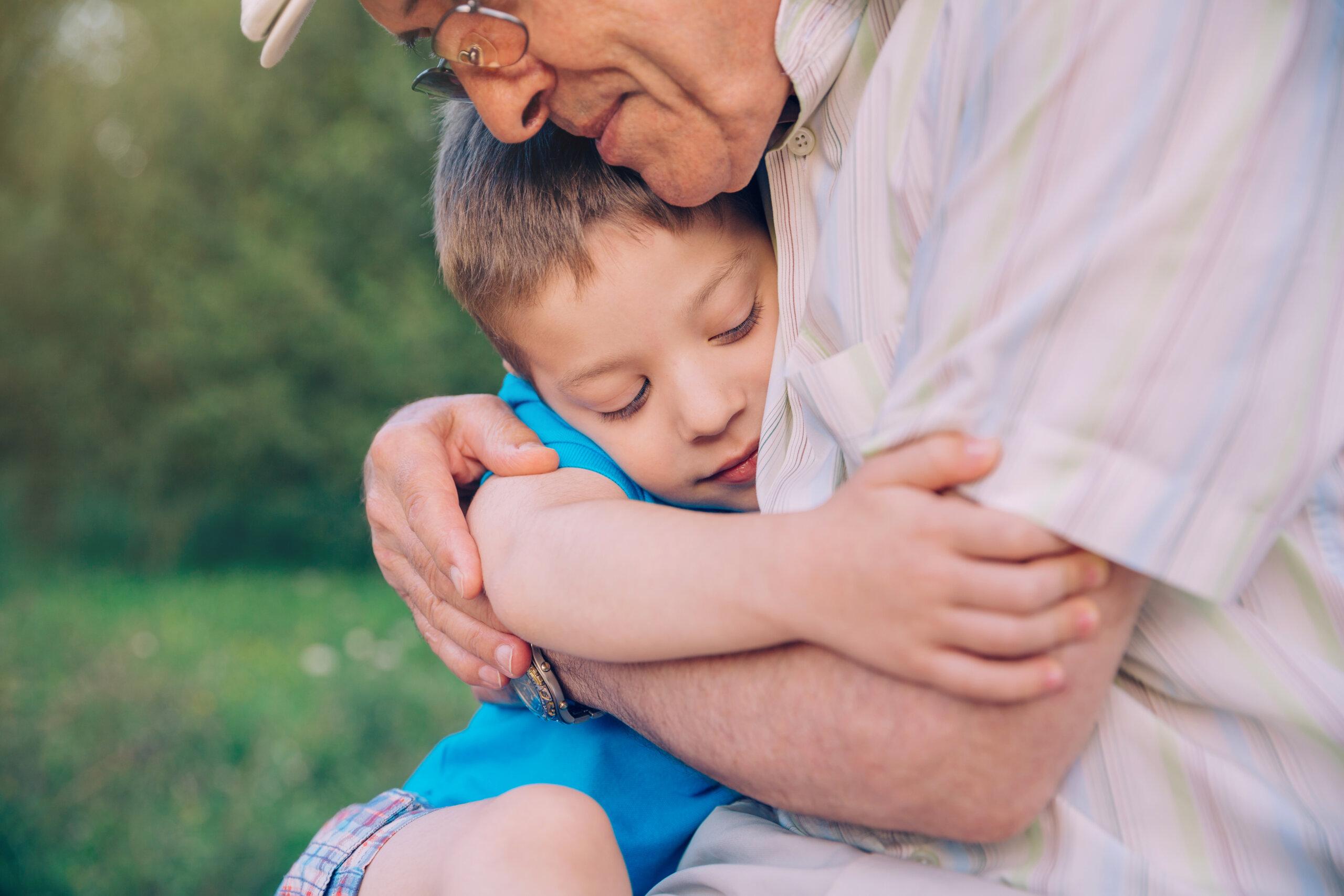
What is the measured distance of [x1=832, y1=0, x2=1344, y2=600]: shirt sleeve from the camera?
98cm

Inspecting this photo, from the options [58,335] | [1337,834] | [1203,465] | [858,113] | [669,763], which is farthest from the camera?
[58,335]

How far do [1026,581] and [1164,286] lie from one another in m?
0.31

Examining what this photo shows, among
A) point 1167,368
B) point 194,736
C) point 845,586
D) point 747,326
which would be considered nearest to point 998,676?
point 845,586

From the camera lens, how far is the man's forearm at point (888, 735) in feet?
3.51

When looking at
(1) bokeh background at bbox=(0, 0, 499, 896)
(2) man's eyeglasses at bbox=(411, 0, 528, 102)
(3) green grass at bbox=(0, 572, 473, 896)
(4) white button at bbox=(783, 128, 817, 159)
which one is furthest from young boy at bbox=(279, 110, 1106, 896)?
(1) bokeh background at bbox=(0, 0, 499, 896)

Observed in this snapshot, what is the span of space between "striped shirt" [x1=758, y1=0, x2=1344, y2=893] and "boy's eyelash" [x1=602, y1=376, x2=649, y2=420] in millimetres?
752

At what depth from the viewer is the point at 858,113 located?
54.0 inches

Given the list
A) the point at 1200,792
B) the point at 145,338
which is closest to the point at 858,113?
the point at 1200,792

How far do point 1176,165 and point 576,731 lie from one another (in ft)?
4.22

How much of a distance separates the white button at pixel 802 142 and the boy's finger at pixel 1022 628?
89 cm

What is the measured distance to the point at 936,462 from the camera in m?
1.03

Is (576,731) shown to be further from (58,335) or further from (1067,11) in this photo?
(58,335)

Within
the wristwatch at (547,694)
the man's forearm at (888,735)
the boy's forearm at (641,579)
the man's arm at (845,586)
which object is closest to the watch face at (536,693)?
the wristwatch at (547,694)

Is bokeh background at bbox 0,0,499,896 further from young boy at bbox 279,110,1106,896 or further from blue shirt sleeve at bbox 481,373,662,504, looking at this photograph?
young boy at bbox 279,110,1106,896
